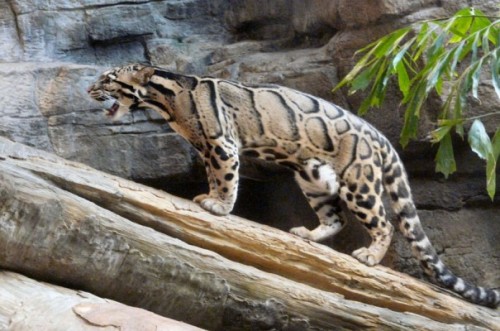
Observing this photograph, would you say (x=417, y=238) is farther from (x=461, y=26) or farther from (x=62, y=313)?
(x=62, y=313)

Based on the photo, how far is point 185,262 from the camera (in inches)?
211

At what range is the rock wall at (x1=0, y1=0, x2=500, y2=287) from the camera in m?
7.05

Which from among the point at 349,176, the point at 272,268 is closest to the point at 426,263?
the point at 349,176

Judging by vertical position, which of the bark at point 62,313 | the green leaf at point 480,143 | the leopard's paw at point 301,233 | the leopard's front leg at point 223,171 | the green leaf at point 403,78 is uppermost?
the green leaf at point 403,78

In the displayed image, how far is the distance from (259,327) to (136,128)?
8.18 ft

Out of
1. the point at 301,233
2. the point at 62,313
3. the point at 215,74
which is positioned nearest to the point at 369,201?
the point at 301,233

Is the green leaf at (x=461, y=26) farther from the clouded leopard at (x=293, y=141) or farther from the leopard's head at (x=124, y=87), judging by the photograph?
the leopard's head at (x=124, y=87)

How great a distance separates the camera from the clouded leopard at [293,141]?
627 centimetres

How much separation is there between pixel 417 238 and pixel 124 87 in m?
2.45

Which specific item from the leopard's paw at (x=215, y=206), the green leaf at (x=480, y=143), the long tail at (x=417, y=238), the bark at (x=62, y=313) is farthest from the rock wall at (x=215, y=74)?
the bark at (x=62, y=313)

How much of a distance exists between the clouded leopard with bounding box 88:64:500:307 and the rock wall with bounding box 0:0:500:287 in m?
0.70

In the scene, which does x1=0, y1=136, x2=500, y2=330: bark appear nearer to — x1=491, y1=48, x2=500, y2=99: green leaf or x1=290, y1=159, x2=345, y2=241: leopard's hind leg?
x1=290, y1=159, x2=345, y2=241: leopard's hind leg

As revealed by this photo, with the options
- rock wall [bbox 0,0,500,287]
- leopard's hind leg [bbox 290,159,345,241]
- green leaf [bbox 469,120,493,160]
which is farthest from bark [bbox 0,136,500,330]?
green leaf [bbox 469,120,493,160]

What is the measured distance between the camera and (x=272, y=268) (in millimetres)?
5801
